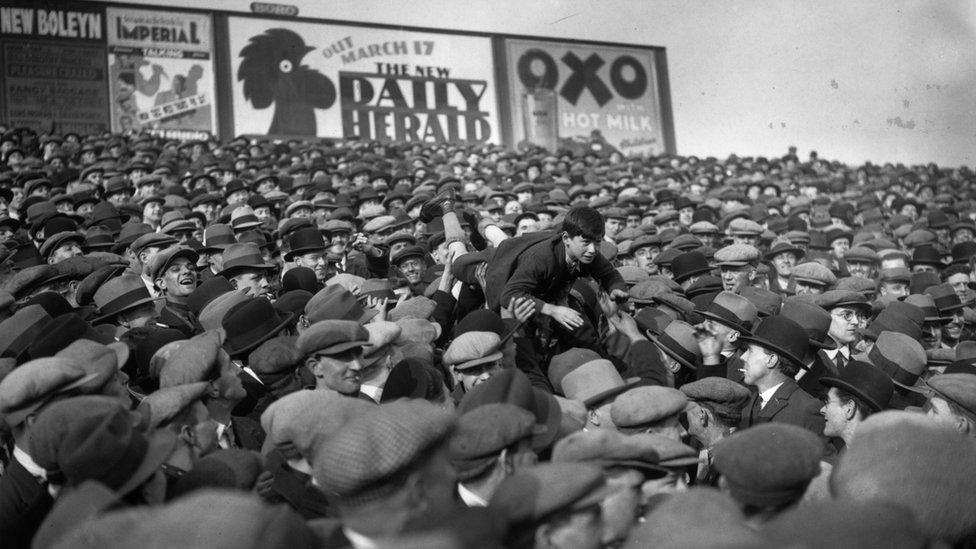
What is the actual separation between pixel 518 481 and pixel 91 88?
81.6 feet

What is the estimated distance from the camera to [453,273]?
6.84m

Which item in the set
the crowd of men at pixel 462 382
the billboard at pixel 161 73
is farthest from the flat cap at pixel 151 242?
the billboard at pixel 161 73

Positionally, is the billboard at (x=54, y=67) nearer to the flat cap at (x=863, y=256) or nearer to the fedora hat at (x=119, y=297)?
the fedora hat at (x=119, y=297)

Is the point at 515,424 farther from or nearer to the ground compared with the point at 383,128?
nearer to the ground

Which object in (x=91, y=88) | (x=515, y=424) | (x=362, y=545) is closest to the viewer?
(x=362, y=545)

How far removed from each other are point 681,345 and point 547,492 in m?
3.76

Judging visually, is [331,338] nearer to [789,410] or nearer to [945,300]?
[789,410]

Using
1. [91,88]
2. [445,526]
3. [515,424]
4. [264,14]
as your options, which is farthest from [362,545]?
[264,14]

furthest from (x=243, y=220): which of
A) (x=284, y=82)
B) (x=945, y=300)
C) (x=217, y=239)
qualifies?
→ (x=284, y=82)

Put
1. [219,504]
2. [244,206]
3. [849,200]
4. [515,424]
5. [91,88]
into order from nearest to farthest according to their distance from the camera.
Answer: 1. [219,504]
2. [515,424]
3. [244,206]
4. [849,200]
5. [91,88]

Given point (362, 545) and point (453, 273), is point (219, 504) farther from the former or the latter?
point (453, 273)

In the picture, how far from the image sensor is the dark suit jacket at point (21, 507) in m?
3.62

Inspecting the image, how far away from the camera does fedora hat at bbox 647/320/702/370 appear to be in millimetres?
6191

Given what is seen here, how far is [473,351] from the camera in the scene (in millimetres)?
5156
